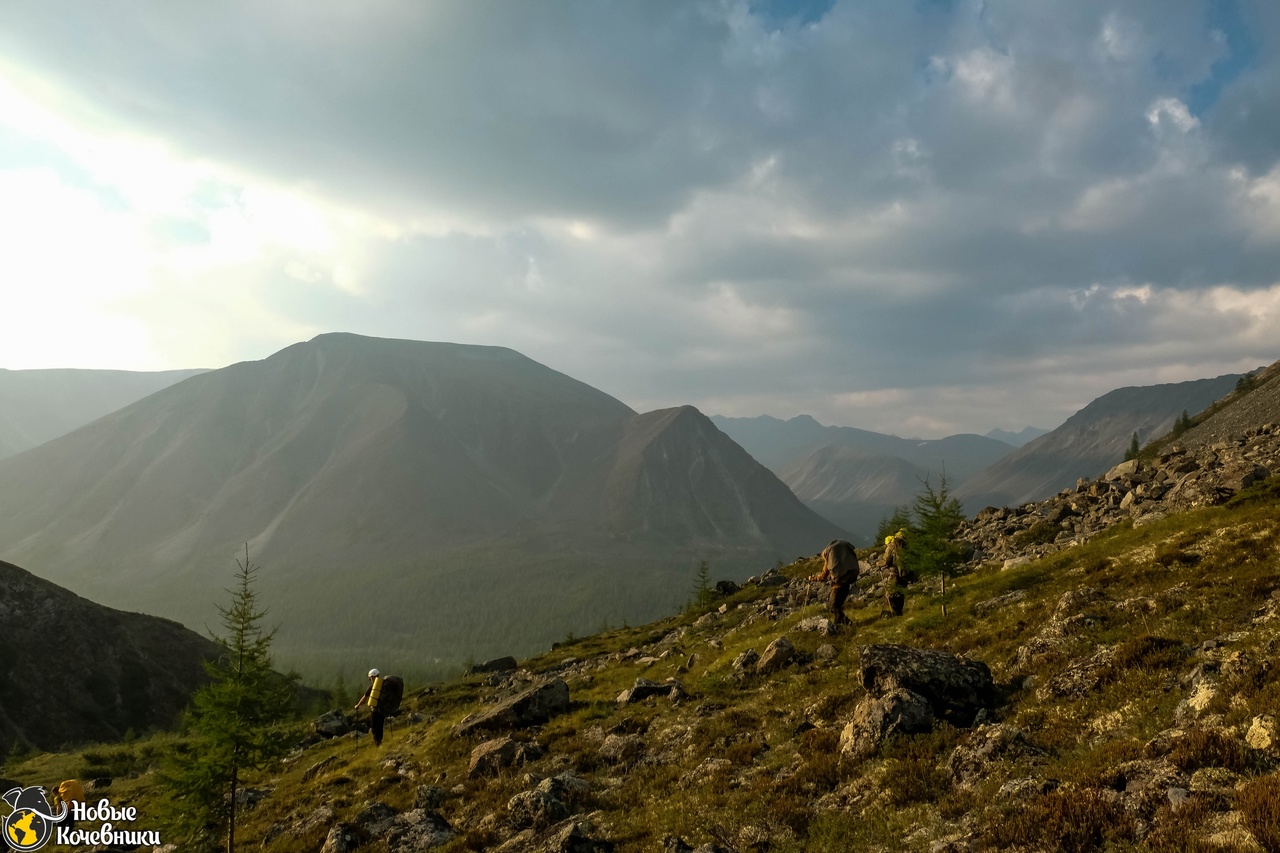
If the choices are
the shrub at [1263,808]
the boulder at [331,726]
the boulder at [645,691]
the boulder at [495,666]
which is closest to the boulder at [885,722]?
the shrub at [1263,808]

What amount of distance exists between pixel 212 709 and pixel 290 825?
5425mm

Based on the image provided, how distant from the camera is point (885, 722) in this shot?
15312mm

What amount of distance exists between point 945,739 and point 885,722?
1.32 m

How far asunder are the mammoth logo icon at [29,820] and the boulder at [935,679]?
30.9m

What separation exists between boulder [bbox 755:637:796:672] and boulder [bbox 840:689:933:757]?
944cm

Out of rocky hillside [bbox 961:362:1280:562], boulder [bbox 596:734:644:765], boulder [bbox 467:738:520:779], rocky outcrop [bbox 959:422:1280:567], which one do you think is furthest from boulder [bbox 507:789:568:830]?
rocky hillside [bbox 961:362:1280:562]

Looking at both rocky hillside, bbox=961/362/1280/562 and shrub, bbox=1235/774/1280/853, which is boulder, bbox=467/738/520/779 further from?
rocky hillside, bbox=961/362/1280/562

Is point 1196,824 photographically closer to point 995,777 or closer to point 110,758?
point 995,777

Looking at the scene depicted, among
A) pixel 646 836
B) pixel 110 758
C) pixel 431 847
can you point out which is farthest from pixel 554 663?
pixel 646 836

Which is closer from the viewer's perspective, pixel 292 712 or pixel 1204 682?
pixel 1204 682

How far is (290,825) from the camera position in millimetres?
24406

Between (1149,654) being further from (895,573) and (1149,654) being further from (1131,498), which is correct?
(1131,498)

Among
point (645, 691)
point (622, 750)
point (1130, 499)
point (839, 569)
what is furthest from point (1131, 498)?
point (622, 750)

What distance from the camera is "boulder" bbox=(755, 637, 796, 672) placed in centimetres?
2539
